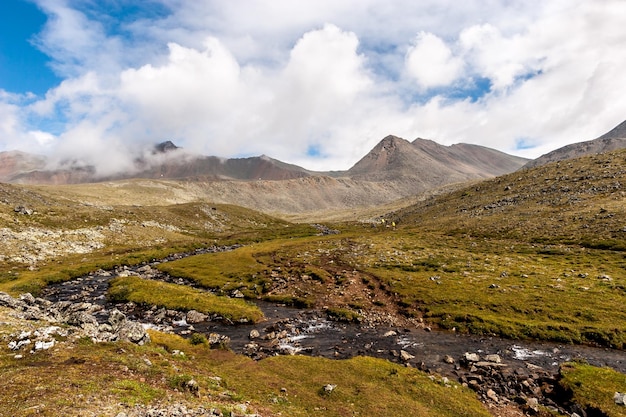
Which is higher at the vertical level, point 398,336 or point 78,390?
point 78,390

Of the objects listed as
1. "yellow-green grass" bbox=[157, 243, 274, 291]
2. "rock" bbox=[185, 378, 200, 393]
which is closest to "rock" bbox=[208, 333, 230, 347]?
"rock" bbox=[185, 378, 200, 393]

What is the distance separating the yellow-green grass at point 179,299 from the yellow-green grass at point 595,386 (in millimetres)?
32300

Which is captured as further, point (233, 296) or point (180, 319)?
point (233, 296)

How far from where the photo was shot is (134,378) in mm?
19234

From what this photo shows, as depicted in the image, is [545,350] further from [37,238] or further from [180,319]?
[37,238]

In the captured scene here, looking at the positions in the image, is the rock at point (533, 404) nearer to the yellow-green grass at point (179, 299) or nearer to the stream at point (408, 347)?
the stream at point (408, 347)

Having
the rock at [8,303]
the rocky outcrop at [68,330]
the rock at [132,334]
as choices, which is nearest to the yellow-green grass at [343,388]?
the rock at [132,334]

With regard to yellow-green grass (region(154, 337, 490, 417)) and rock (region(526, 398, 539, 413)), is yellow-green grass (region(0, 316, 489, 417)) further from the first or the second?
rock (region(526, 398, 539, 413))

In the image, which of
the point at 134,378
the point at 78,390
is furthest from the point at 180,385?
the point at 78,390

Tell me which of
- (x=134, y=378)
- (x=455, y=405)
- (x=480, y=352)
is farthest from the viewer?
(x=480, y=352)

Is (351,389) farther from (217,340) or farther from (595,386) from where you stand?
(595,386)

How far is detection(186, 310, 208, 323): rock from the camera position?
42.6 metres

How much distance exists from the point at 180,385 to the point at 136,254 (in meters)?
81.5

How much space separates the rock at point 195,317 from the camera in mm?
42594
